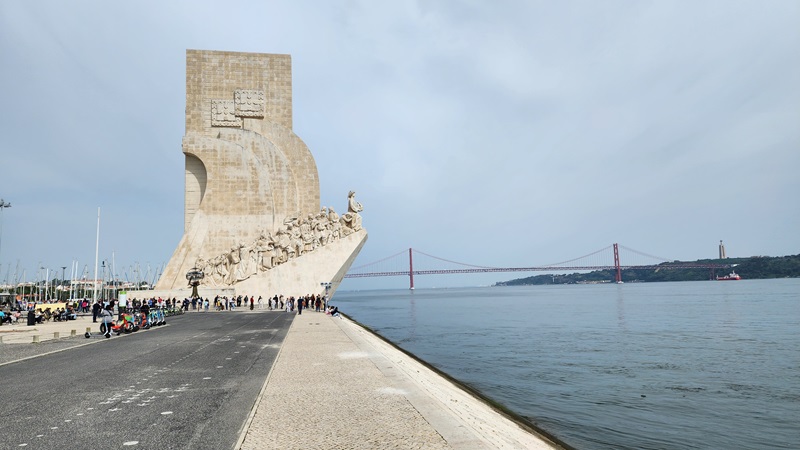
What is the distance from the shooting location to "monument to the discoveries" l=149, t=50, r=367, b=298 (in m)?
21.1

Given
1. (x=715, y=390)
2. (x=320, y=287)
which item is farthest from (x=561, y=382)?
(x=320, y=287)

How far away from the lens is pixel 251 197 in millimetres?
23891

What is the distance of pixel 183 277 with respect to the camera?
22.3 meters

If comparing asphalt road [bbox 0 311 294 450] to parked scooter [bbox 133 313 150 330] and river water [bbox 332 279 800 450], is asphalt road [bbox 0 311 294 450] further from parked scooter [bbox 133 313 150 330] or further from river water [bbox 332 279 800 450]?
parked scooter [bbox 133 313 150 330]

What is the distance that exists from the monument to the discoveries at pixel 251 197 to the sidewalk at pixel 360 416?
51.9 feet

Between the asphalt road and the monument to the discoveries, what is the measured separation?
13481 millimetres

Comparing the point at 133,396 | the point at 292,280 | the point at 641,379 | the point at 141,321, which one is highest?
the point at 292,280

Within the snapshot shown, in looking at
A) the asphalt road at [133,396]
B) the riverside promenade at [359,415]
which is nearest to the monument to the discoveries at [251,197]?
the asphalt road at [133,396]

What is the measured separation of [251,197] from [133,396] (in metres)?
20.5

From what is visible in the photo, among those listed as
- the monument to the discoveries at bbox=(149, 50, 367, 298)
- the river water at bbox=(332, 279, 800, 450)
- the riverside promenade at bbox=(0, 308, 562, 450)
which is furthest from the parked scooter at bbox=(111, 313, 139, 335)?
the monument to the discoveries at bbox=(149, 50, 367, 298)

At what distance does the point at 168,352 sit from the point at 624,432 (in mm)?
5645

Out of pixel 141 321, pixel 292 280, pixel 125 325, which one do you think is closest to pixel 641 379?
pixel 125 325

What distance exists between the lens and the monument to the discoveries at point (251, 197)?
2108 centimetres

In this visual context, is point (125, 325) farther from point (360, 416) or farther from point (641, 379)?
point (641, 379)
